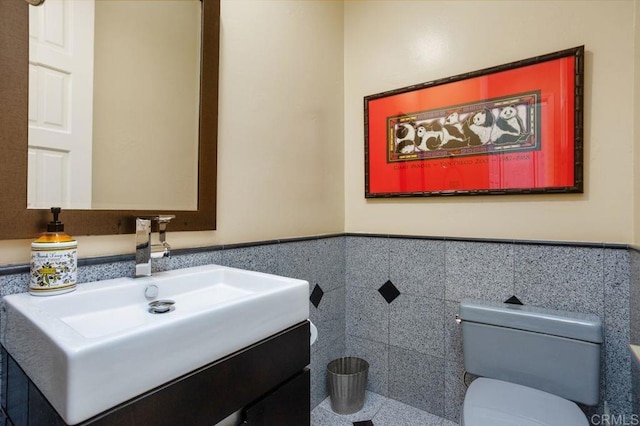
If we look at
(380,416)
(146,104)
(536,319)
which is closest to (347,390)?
(380,416)

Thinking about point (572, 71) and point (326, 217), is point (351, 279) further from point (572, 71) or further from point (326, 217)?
point (572, 71)

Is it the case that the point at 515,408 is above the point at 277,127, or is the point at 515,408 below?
below

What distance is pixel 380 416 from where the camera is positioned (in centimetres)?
174

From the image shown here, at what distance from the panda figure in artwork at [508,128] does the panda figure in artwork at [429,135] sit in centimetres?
26

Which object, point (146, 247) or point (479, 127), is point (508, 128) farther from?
point (146, 247)

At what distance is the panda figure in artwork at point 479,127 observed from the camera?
1.59m

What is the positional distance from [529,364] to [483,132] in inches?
41.9

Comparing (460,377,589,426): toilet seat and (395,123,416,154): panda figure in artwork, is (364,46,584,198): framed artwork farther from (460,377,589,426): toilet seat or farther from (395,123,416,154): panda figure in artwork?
(460,377,589,426): toilet seat

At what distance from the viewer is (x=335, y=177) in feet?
6.57

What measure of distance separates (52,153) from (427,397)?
1.96 m

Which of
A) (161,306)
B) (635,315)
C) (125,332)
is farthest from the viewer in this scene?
(635,315)

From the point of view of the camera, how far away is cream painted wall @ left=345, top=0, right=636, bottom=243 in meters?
1.34

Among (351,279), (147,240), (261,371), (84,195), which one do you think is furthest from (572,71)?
(84,195)

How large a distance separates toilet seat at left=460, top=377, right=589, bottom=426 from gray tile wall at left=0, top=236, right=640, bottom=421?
0.35 m
